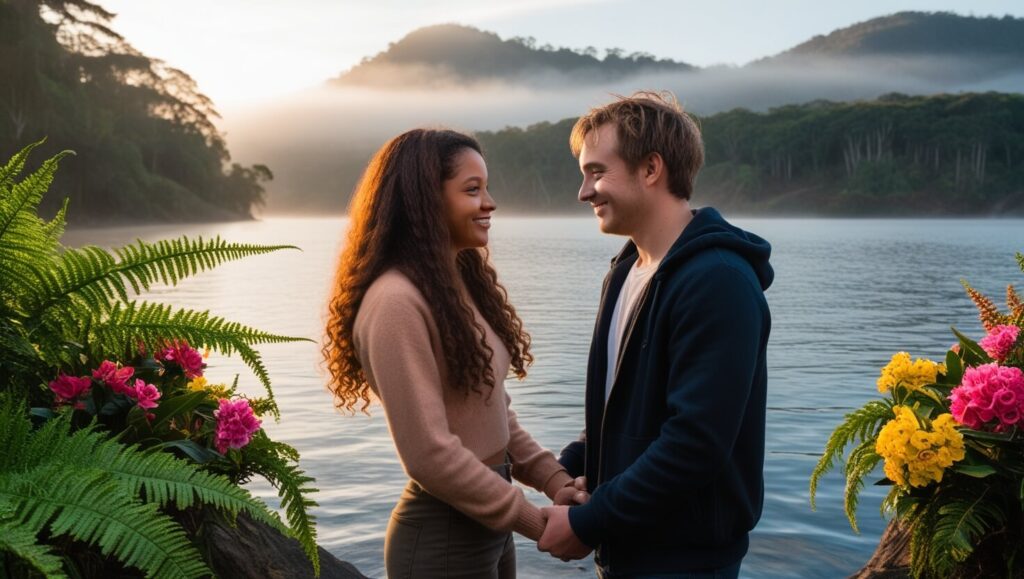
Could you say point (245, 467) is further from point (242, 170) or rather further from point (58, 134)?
point (242, 170)

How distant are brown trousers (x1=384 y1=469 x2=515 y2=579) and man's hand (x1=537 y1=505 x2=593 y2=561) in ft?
0.50

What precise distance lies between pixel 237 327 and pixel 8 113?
2490 inches

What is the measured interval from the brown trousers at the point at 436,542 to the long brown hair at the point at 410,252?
35 centimetres

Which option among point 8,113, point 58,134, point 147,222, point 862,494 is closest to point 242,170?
point 147,222

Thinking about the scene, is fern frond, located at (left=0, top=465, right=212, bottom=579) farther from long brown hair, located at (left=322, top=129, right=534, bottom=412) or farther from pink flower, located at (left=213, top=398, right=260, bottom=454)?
long brown hair, located at (left=322, top=129, right=534, bottom=412)

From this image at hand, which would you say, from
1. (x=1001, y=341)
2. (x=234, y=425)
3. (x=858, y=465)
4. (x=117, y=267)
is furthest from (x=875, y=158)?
(x=117, y=267)

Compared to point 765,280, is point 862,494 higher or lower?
lower

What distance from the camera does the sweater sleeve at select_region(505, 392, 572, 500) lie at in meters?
3.19

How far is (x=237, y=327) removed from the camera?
2648 mm

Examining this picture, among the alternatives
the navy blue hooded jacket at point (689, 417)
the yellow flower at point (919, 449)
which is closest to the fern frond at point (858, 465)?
the yellow flower at point (919, 449)

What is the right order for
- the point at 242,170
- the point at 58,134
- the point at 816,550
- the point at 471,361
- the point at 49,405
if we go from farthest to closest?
1. the point at 242,170
2. the point at 58,134
3. the point at 816,550
4. the point at 471,361
5. the point at 49,405

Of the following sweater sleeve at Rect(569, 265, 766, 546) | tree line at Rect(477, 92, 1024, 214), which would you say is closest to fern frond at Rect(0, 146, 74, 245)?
sweater sleeve at Rect(569, 265, 766, 546)

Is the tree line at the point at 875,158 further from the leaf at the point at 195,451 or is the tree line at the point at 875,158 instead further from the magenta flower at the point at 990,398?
the leaf at the point at 195,451

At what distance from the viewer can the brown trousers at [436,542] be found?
275cm
